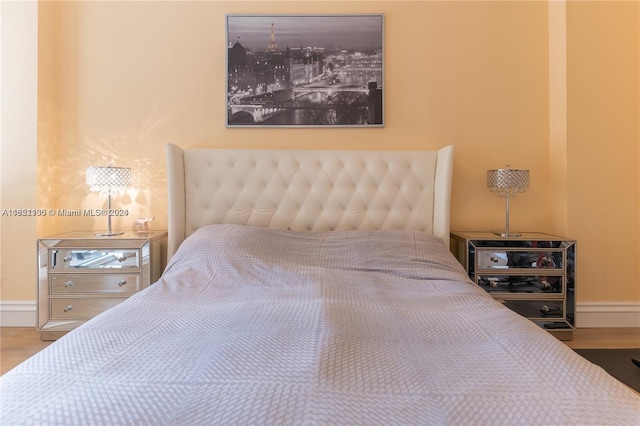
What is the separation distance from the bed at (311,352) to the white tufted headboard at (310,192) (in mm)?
309

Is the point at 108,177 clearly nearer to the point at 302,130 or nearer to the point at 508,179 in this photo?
the point at 302,130

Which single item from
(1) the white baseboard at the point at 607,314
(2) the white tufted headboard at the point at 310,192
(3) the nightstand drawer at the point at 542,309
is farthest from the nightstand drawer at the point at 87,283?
(1) the white baseboard at the point at 607,314

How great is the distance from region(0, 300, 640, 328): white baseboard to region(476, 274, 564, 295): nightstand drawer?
1.78ft

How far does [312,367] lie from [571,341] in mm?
2388

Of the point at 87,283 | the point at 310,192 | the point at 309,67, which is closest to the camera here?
the point at 87,283

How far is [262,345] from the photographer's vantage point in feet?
Result: 3.58

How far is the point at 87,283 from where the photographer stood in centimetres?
250

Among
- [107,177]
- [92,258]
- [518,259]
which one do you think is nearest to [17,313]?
[92,258]

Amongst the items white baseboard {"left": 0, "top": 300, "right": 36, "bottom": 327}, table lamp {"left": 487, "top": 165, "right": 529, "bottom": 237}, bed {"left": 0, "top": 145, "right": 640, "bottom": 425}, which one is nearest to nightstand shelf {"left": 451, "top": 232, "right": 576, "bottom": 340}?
table lamp {"left": 487, "top": 165, "right": 529, "bottom": 237}

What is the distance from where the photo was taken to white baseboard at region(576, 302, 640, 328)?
2.86 m

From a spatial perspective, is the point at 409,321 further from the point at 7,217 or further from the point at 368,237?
the point at 7,217

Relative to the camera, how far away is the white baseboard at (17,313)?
9.26ft

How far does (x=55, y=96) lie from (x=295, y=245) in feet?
7.27

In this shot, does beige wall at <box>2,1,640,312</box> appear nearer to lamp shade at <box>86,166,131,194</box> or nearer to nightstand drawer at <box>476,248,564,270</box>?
lamp shade at <box>86,166,131,194</box>
